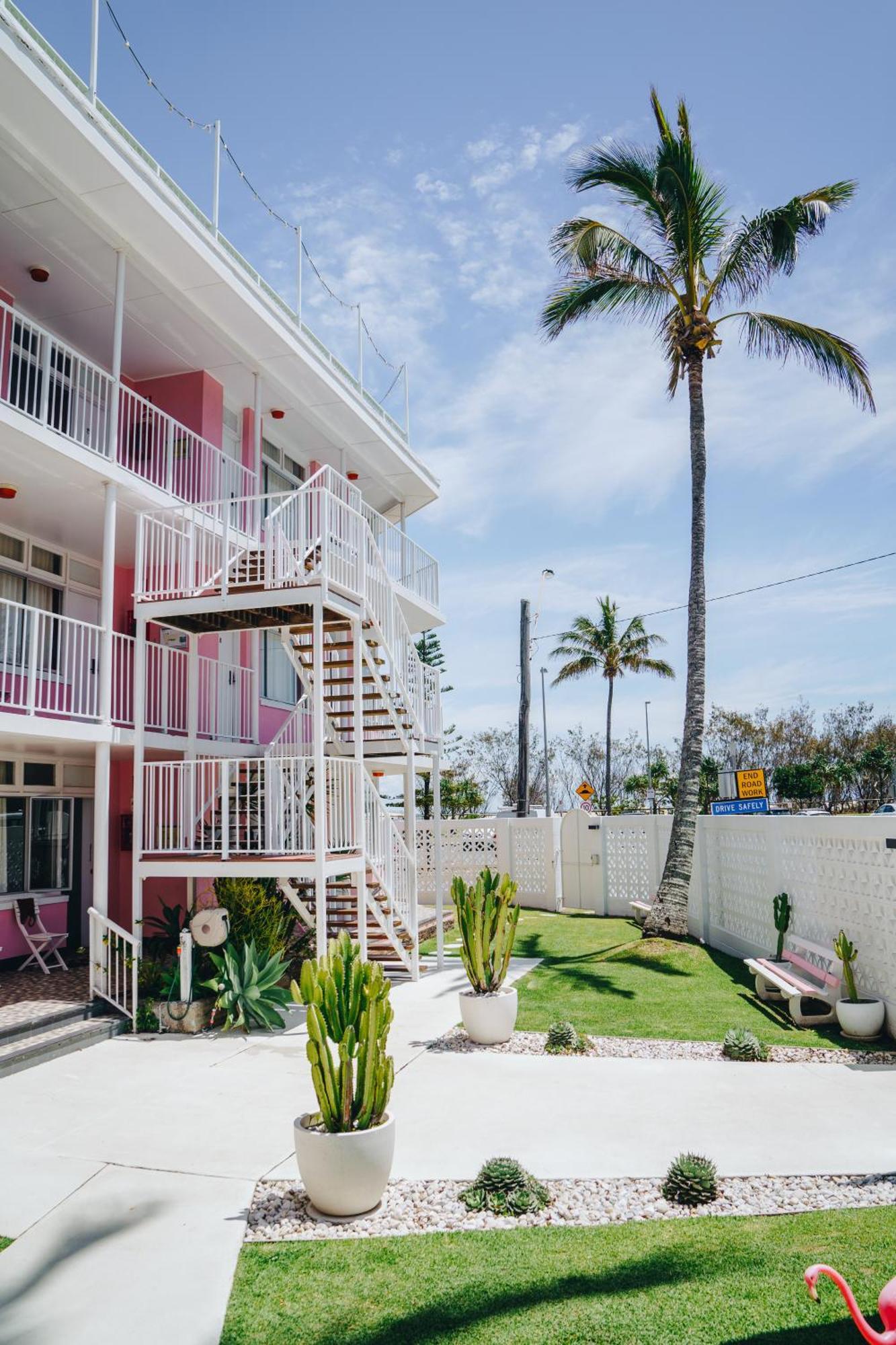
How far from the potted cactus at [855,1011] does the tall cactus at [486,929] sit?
2828mm

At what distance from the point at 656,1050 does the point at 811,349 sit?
424 inches

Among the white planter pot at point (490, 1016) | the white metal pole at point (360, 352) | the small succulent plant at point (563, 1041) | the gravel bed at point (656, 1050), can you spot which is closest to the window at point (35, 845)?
the gravel bed at point (656, 1050)

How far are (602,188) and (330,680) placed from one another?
8401 mm

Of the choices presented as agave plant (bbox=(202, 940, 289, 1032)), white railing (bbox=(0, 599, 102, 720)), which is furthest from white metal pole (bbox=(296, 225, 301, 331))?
agave plant (bbox=(202, 940, 289, 1032))

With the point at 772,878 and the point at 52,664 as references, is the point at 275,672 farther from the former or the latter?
the point at 772,878

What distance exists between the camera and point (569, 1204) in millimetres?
4441

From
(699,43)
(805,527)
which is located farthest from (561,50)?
(805,527)

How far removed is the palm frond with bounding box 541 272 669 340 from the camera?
13695mm

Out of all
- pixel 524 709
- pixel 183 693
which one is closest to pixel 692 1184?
pixel 183 693

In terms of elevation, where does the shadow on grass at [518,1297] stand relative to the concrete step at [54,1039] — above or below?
above

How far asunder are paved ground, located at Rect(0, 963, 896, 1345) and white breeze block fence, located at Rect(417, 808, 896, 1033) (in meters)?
1.58

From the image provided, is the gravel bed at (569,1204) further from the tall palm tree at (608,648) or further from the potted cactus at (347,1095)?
the tall palm tree at (608,648)

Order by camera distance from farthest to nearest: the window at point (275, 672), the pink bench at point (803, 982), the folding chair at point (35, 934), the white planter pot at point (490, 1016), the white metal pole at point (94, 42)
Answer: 1. the window at point (275, 672)
2. the folding chair at point (35, 934)
3. the white metal pole at point (94, 42)
4. the pink bench at point (803, 982)
5. the white planter pot at point (490, 1016)

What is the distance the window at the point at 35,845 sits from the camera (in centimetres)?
1068
